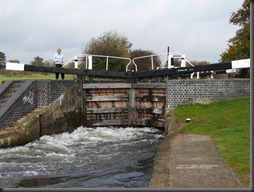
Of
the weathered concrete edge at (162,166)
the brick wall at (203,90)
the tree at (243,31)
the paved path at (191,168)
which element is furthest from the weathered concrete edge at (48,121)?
the tree at (243,31)

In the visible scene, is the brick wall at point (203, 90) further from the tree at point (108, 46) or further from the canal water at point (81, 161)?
the tree at point (108, 46)

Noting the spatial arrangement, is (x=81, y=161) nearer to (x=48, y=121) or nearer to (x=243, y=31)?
(x=48, y=121)

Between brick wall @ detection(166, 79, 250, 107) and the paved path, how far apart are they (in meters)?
5.45

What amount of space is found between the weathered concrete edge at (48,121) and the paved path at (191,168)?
497 cm

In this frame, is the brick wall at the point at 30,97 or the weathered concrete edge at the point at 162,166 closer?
the weathered concrete edge at the point at 162,166

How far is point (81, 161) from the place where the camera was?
383 inches

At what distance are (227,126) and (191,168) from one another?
177 inches

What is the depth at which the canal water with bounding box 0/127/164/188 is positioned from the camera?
770cm

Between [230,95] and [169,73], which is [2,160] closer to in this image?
[169,73]

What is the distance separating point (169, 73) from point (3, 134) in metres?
7.08

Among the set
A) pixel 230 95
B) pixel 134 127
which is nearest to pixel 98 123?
pixel 134 127

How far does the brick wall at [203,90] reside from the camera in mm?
14641

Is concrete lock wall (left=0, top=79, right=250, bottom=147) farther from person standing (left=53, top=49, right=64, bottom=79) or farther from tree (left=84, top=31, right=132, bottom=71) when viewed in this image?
tree (left=84, top=31, right=132, bottom=71)

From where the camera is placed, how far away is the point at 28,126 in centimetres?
1248
